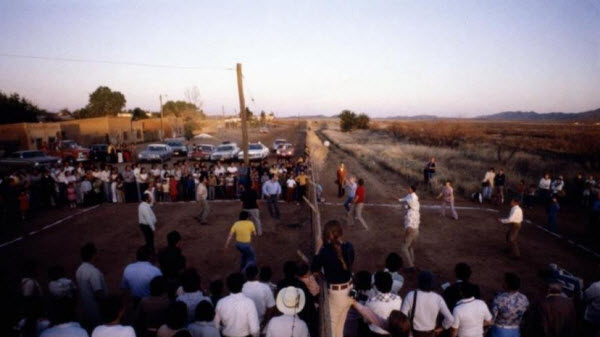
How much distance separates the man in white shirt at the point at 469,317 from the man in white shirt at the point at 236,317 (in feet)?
7.90

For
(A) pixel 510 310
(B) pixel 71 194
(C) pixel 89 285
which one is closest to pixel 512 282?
(A) pixel 510 310

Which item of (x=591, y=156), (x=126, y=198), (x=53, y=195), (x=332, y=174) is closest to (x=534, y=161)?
(x=591, y=156)

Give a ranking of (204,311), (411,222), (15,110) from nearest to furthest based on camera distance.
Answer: (204,311), (411,222), (15,110)

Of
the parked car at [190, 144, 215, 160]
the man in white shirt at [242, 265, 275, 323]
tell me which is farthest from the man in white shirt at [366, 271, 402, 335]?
the parked car at [190, 144, 215, 160]

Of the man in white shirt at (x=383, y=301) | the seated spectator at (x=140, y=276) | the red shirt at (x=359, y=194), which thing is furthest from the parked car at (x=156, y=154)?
the man in white shirt at (x=383, y=301)

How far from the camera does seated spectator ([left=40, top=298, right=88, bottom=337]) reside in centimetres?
368

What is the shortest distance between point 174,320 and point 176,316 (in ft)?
0.15

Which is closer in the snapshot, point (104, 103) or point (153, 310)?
point (153, 310)

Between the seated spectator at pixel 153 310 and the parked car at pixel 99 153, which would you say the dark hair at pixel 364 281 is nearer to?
the seated spectator at pixel 153 310

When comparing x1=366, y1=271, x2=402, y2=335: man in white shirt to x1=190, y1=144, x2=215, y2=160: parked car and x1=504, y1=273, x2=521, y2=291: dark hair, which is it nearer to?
x1=504, y1=273, x2=521, y2=291: dark hair

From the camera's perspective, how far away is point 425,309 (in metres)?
4.22

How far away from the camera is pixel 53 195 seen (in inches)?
566

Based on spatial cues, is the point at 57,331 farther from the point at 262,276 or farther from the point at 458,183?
the point at 458,183

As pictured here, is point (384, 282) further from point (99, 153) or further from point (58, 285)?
point (99, 153)
